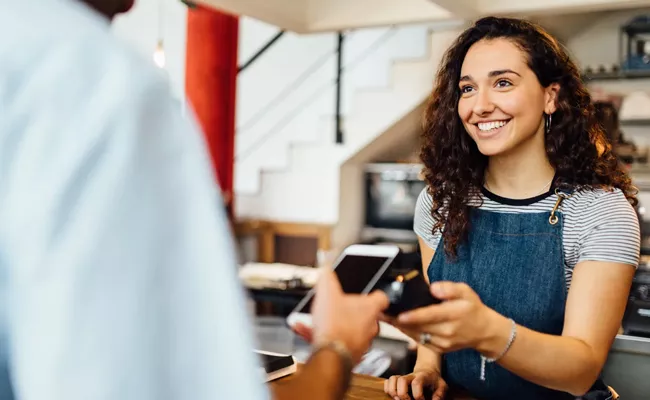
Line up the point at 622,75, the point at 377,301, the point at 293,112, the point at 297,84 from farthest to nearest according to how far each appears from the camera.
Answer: the point at 297,84, the point at 293,112, the point at 622,75, the point at 377,301

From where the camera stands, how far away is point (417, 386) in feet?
4.70

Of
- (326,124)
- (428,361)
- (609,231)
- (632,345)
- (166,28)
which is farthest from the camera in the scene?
(166,28)

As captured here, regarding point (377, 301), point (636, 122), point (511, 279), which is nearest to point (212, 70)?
point (636, 122)

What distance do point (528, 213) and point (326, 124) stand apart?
3886mm

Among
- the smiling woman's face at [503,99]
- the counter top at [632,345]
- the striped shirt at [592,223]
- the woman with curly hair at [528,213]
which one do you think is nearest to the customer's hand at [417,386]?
the woman with curly hair at [528,213]

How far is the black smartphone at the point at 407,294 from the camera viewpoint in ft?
3.36

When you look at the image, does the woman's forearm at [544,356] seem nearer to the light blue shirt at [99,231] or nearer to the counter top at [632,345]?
the light blue shirt at [99,231]

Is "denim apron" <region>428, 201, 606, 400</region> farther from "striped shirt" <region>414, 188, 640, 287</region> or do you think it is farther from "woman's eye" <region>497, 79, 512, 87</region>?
"woman's eye" <region>497, 79, 512, 87</region>

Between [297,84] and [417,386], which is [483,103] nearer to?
[417,386]

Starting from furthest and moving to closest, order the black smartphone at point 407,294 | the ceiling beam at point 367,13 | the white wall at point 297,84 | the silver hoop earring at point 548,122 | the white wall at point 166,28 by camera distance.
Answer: the white wall at point 166,28
the white wall at point 297,84
the ceiling beam at point 367,13
the silver hoop earring at point 548,122
the black smartphone at point 407,294

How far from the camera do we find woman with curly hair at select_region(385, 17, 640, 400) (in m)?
1.36

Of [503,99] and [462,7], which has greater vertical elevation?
[462,7]

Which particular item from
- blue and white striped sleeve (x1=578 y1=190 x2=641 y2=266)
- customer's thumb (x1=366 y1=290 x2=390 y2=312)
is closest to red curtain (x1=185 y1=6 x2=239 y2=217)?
blue and white striped sleeve (x1=578 y1=190 x2=641 y2=266)

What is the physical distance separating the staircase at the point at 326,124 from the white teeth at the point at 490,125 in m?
3.53
